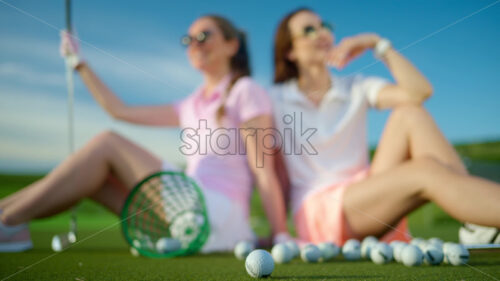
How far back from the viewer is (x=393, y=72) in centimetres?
259

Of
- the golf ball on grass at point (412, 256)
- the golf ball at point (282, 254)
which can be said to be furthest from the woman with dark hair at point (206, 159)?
the golf ball on grass at point (412, 256)

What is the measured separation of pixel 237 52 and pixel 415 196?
151 cm

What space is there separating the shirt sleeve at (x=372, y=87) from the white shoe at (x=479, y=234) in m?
0.90

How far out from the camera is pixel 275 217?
2434 millimetres

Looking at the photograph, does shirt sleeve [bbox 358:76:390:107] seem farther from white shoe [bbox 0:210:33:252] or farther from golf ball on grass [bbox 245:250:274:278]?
white shoe [bbox 0:210:33:252]

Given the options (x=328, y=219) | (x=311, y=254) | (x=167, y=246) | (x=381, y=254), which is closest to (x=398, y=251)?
(x=381, y=254)

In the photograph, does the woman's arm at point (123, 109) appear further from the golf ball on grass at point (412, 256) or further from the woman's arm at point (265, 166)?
the golf ball on grass at point (412, 256)

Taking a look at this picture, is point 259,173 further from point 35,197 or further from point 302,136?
point 35,197

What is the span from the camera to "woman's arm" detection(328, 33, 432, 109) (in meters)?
2.51

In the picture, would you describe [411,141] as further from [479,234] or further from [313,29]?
[313,29]

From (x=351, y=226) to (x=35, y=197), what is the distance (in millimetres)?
1649

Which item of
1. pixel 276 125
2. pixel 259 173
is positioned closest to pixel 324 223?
pixel 259 173

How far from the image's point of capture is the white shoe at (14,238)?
2.27 meters

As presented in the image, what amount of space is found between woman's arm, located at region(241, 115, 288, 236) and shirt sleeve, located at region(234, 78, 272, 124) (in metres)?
0.04
